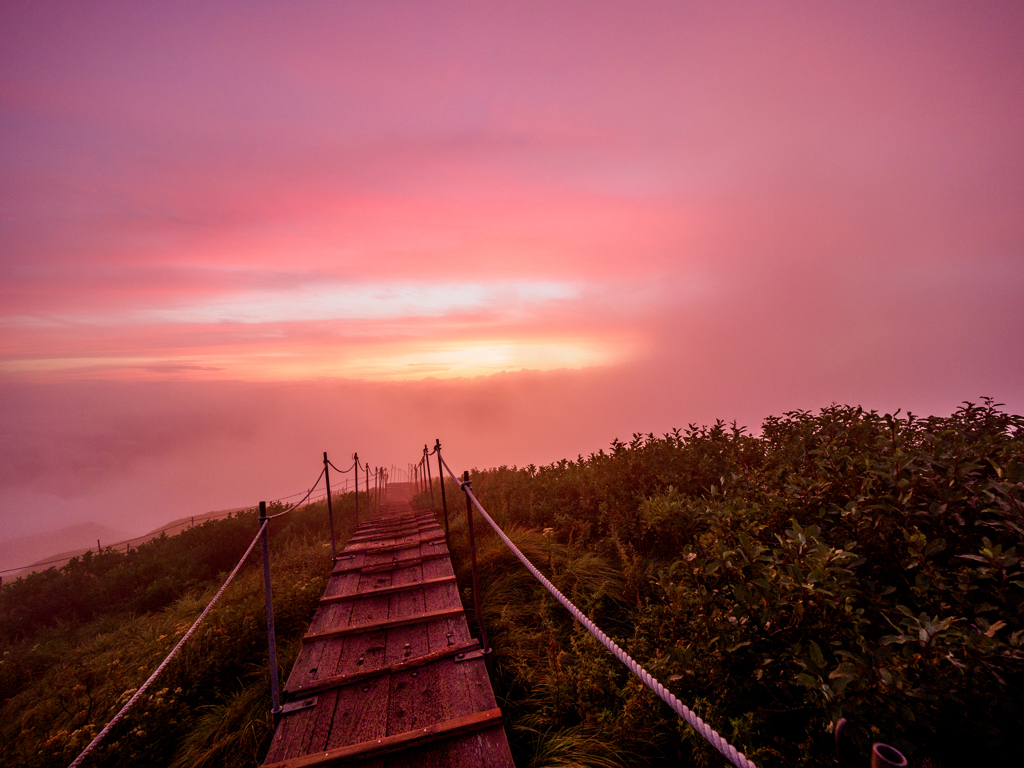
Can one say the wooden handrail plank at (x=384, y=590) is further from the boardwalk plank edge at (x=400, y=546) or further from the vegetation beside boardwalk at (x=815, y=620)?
the boardwalk plank edge at (x=400, y=546)

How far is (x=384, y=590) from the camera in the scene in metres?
5.48

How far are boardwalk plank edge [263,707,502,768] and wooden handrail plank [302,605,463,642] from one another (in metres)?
1.58

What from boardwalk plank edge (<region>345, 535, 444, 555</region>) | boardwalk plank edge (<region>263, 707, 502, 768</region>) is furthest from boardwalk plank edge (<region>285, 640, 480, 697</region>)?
boardwalk plank edge (<region>345, 535, 444, 555</region>)

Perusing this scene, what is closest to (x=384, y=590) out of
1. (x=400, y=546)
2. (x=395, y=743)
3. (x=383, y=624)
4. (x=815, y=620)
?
(x=383, y=624)

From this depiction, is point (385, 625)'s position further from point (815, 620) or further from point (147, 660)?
point (815, 620)

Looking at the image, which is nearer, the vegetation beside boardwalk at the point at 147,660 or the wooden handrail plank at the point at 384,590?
the vegetation beside boardwalk at the point at 147,660

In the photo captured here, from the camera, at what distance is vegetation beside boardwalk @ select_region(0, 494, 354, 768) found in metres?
3.71

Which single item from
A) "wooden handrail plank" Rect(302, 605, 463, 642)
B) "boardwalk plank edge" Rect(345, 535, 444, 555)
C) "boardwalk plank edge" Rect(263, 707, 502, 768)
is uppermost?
"boardwalk plank edge" Rect(345, 535, 444, 555)

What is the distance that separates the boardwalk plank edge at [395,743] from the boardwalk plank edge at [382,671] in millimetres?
760

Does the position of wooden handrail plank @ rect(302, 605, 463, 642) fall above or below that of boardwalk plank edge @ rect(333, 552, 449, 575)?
below

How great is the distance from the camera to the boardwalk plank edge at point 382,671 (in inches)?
147

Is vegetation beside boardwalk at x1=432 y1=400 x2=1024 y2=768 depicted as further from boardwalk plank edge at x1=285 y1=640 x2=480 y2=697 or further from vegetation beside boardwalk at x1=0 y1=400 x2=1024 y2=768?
boardwalk plank edge at x1=285 y1=640 x2=480 y2=697

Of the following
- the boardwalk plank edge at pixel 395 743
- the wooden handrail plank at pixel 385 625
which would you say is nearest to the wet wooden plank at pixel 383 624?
the wooden handrail plank at pixel 385 625

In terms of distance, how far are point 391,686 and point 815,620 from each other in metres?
3.38
